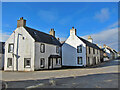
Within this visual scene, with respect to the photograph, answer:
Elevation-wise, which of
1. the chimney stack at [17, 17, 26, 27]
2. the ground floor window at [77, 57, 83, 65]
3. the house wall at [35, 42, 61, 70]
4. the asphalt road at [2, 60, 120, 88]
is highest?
the chimney stack at [17, 17, 26, 27]

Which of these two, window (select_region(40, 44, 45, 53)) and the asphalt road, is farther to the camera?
window (select_region(40, 44, 45, 53))

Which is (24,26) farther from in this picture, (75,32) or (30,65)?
Result: (75,32)

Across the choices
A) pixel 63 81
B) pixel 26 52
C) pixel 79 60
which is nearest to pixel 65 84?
pixel 63 81

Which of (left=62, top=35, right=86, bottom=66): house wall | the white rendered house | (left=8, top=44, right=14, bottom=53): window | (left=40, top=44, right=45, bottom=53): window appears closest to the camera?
(left=8, top=44, right=14, bottom=53): window

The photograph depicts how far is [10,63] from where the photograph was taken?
63.3 ft

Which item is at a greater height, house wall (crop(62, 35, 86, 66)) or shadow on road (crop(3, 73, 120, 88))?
house wall (crop(62, 35, 86, 66))

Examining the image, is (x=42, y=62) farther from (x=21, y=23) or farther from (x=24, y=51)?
(x=21, y=23)

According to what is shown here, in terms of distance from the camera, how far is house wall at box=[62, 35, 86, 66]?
83.2 ft

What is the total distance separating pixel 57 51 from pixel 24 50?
27.0 feet

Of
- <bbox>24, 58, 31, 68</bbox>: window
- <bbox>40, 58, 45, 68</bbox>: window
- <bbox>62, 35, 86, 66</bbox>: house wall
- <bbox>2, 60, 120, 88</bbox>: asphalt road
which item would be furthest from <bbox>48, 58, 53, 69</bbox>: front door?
<bbox>2, 60, 120, 88</bbox>: asphalt road

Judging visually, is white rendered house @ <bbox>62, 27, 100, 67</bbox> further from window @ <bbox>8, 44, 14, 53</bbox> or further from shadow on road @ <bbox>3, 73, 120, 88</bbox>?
shadow on road @ <bbox>3, 73, 120, 88</bbox>

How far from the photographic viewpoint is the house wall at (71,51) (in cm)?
2536

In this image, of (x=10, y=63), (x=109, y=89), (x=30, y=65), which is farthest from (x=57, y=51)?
(x=109, y=89)

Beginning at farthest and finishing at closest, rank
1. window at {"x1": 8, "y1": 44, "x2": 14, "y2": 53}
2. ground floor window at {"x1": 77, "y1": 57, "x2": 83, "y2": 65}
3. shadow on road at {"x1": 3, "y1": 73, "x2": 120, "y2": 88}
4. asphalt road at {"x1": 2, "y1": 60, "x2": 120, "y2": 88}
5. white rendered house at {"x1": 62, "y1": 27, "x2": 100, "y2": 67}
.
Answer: ground floor window at {"x1": 77, "y1": 57, "x2": 83, "y2": 65} → white rendered house at {"x1": 62, "y1": 27, "x2": 100, "y2": 67} → window at {"x1": 8, "y1": 44, "x2": 14, "y2": 53} → asphalt road at {"x1": 2, "y1": 60, "x2": 120, "y2": 88} → shadow on road at {"x1": 3, "y1": 73, "x2": 120, "y2": 88}
